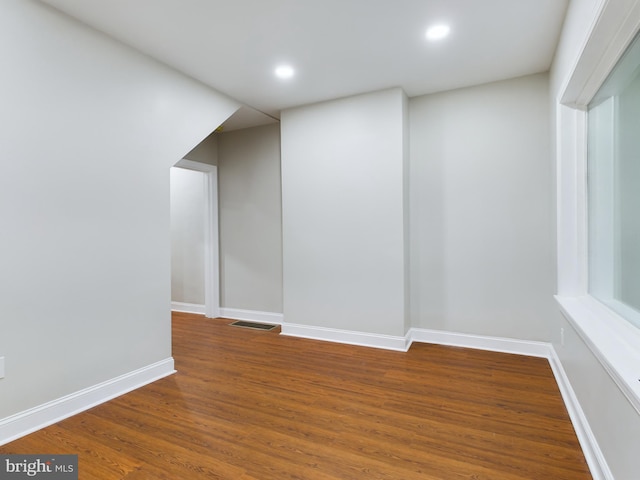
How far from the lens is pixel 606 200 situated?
2.17 m

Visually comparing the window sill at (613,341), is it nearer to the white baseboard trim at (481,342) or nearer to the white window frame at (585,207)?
the white window frame at (585,207)

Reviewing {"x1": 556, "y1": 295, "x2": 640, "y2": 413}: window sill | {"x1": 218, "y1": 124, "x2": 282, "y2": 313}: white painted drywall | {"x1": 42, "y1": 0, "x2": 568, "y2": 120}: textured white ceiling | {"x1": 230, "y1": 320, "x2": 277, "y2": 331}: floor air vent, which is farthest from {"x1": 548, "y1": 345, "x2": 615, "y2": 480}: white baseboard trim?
{"x1": 218, "y1": 124, "x2": 282, "y2": 313}: white painted drywall

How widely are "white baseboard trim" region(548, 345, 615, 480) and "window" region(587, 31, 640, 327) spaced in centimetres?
65

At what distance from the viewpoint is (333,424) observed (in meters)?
2.26

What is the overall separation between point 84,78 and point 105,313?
167 cm

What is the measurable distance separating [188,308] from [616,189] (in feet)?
17.4

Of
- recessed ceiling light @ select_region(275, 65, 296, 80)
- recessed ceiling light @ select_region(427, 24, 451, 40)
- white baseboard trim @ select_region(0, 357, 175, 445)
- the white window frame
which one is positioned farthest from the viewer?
recessed ceiling light @ select_region(275, 65, 296, 80)

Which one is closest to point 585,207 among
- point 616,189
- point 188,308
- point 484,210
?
point 616,189

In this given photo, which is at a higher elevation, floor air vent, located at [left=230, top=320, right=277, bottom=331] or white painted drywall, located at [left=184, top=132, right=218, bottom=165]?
white painted drywall, located at [left=184, top=132, right=218, bottom=165]

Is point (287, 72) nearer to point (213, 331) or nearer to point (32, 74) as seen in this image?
point (32, 74)

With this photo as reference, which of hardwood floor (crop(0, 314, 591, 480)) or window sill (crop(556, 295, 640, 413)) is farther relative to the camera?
hardwood floor (crop(0, 314, 591, 480))

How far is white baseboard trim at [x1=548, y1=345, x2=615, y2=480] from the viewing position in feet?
5.52

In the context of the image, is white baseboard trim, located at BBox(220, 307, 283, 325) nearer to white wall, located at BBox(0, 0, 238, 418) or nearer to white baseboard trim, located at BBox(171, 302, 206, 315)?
white baseboard trim, located at BBox(171, 302, 206, 315)

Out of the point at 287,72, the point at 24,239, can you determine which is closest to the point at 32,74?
the point at 24,239
